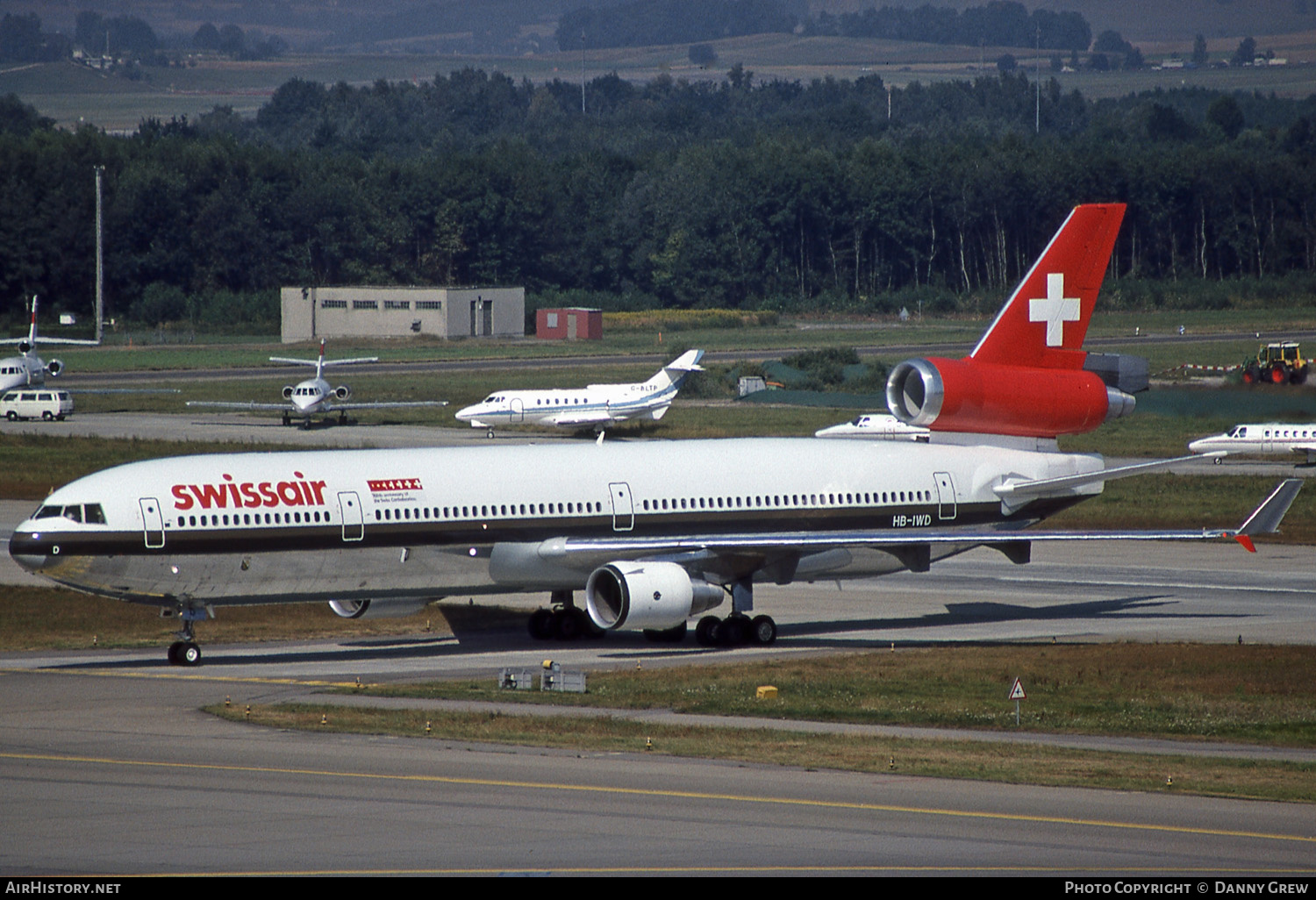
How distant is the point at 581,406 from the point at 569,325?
68987mm

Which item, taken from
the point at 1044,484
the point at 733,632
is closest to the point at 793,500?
the point at 733,632

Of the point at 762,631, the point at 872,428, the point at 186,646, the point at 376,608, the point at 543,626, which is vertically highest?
the point at 872,428

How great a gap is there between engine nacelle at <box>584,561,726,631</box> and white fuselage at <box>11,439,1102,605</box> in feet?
3.56

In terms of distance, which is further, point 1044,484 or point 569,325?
point 569,325

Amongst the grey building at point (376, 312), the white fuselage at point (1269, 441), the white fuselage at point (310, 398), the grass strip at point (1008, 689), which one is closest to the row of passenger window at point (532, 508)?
the grass strip at point (1008, 689)

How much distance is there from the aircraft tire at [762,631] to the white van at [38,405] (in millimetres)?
69855

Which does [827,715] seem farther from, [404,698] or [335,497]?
[335,497]

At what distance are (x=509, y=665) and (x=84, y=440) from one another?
2227 inches

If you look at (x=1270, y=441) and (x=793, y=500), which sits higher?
(x=793, y=500)

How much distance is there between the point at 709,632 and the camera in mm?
43188

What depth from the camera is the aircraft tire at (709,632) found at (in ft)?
142

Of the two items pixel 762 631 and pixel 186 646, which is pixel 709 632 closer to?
pixel 762 631
